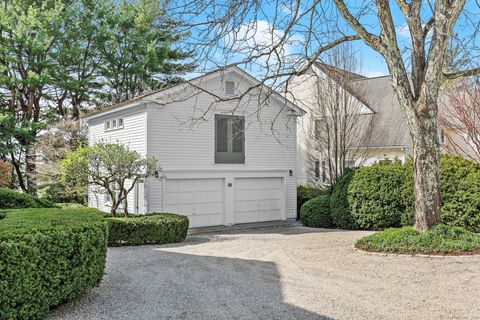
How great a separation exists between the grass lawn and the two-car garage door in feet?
26.1

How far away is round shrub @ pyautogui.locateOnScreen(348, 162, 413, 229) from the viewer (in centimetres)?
1477

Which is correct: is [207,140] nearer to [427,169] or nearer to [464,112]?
[427,169]

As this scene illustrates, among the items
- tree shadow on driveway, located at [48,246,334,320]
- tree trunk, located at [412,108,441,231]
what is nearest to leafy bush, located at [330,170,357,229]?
tree trunk, located at [412,108,441,231]

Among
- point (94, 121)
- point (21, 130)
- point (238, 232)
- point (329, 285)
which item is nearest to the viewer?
point (329, 285)

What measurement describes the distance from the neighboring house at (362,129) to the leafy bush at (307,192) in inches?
58.8

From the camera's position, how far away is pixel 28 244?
4891 mm

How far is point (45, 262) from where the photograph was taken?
5.11 m

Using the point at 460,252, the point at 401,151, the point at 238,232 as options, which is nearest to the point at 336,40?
the point at 460,252

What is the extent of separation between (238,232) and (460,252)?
852 cm

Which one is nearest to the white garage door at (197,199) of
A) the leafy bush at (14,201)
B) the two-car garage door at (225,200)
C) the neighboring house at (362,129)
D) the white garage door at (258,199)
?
the two-car garage door at (225,200)

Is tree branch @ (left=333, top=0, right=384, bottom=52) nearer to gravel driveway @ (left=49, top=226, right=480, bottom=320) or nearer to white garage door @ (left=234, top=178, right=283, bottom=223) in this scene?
gravel driveway @ (left=49, top=226, right=480, bottom=320)

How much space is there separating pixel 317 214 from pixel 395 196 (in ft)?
11.5

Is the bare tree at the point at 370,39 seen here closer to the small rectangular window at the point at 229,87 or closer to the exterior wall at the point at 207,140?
the exterior wall at the point at 207,140

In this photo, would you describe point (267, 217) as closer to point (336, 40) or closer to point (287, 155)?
point (287, 155)
